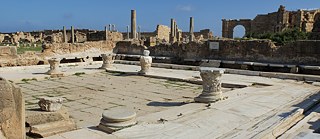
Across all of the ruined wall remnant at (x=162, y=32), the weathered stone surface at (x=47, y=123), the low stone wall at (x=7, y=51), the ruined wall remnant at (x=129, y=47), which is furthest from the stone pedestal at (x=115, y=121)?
the ruined wall remnant at (x=162, y=32)

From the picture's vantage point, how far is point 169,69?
49.8 ft

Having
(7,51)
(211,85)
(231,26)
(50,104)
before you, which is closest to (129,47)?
(7,51)

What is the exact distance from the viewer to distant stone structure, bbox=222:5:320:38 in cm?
3550

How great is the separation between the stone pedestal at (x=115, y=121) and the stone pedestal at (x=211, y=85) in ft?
8.45

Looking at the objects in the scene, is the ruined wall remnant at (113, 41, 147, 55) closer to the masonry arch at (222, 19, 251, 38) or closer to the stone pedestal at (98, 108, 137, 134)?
the stone pedestal at (98, 108, 137, 134)

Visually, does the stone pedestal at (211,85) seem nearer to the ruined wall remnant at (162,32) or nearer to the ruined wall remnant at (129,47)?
the ruined wall remnant at (129,47)

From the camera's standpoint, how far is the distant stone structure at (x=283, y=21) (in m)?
35.5

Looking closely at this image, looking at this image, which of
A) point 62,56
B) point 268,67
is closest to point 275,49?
point 268,67

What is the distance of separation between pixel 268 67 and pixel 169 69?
4.72 meters

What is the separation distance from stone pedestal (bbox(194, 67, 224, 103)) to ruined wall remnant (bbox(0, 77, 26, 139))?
14.6 ft

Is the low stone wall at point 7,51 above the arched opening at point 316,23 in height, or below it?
below

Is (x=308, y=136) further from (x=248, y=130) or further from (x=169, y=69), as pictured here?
(x=169, y=69)

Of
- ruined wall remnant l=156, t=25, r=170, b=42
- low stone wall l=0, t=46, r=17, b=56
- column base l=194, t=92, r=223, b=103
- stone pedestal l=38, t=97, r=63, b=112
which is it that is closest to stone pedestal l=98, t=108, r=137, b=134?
stone pedestal l=38, t=97, r=63, b=112

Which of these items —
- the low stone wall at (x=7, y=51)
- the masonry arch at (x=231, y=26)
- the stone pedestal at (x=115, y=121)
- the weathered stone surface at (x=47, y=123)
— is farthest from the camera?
the masonry arch at (x=231, y=26)
